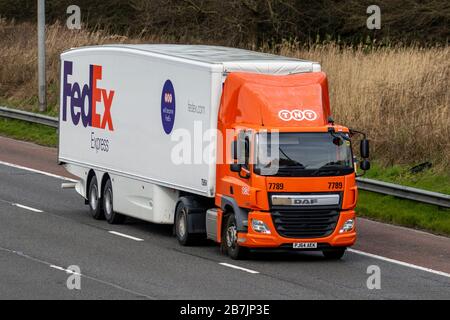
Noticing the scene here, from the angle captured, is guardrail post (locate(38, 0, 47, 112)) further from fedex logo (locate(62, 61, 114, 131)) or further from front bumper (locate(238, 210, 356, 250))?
front bumper (locate(238, 210, 356, 250))

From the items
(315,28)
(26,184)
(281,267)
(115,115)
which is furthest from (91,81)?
(315,28)

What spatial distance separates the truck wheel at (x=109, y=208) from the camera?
80.5ft

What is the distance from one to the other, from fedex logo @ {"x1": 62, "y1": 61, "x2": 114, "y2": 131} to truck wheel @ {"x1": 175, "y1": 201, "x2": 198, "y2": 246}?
2.88 m

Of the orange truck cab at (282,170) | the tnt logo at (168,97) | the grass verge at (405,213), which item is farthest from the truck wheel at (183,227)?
the grass verge at (405,213)

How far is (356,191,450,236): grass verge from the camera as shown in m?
24.4

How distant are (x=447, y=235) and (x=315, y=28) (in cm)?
2363

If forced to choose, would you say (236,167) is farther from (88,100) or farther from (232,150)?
(88,100)

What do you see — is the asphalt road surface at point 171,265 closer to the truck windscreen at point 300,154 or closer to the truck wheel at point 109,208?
the truck wheel at point 109,208

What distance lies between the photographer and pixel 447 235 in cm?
2384

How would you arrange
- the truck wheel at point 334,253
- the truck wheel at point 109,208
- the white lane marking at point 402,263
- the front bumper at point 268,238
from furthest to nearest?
1. the truck wheel at point 109,208
2. the truck wheel at point 334,253
3. the front bumper at point 268,238
4. the white lane marking at point 402,263

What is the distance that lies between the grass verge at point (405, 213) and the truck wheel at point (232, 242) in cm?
499

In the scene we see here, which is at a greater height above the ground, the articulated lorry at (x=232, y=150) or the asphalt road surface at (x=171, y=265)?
the articulated lorry at (x=232, y=150)
